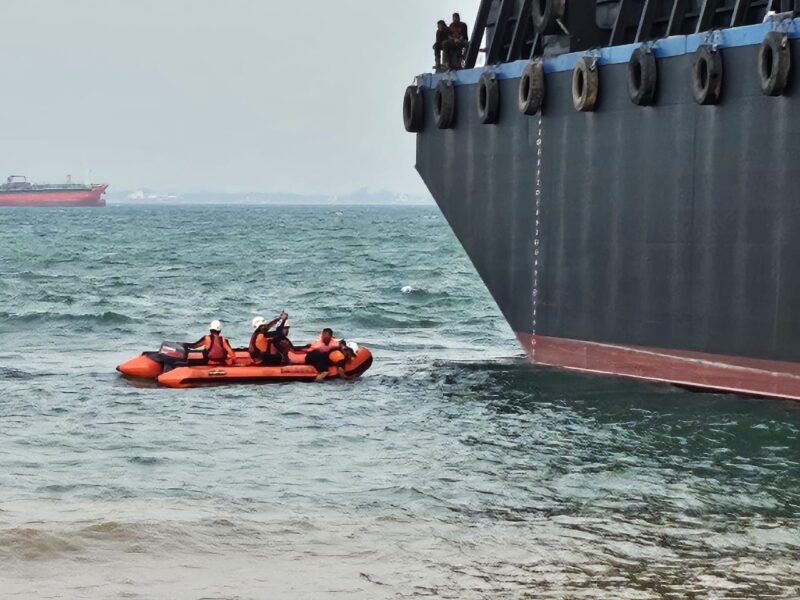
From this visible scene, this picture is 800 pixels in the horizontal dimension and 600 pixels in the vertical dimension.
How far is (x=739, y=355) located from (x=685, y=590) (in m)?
8.26

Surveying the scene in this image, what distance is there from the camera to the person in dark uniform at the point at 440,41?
27500 millimetres

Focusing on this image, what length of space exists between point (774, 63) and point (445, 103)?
9003 millimetres

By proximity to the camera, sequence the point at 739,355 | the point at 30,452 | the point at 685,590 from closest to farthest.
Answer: the point at 685,590 → the point at 30,452 → the point at 739,355

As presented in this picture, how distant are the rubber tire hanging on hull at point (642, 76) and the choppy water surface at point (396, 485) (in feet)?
14.4

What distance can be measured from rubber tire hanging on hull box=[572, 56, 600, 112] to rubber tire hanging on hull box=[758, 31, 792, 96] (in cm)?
382

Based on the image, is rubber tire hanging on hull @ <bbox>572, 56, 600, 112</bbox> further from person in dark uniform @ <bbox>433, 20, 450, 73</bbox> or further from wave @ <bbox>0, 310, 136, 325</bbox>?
wave @ <bbox>0, 310, 136, 325</bbox>

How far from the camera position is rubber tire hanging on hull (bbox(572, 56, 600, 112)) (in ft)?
71.8

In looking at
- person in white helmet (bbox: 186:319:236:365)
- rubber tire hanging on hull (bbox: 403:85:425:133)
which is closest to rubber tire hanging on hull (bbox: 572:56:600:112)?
rubber tire hanging on hull (bbox: 403:85:425:133)

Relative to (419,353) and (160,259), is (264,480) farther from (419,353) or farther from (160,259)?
(160,259)

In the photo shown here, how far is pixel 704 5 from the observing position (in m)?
20.6

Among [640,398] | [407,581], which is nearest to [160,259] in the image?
[640,398]

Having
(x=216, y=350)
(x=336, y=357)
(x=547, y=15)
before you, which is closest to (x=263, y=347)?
(x=216, y=350)

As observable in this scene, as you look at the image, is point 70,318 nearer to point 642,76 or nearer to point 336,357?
point 336,357

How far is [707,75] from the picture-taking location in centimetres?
1930
